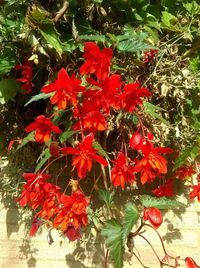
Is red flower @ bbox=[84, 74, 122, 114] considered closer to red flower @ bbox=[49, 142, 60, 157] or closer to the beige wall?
red flower @ bbox=[49, 142, 60, 157]

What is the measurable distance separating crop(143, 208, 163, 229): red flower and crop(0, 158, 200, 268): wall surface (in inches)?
13.6

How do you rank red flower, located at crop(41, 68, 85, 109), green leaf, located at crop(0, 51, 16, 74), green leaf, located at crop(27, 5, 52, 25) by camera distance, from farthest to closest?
green leaf, located at crop(0, 51, 16, 74), green leaf, located at crop(27, 5, 52, 25), red flower, located at crop(41, 68, 85, 109)

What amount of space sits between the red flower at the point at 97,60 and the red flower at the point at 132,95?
0.07m

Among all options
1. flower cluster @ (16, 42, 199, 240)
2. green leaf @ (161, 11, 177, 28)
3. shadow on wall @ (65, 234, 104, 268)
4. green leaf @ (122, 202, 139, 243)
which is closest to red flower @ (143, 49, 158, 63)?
green leaf @ (161, 11, 177, 28)

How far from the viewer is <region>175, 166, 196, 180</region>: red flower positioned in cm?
151

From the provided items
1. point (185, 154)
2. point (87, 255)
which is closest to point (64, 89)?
point (185, 154)

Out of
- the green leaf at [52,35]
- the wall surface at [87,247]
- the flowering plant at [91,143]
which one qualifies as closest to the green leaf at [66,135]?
the flowering plant at [91,143]

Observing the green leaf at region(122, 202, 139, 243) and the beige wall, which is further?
the beige wall

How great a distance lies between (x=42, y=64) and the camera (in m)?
1.42

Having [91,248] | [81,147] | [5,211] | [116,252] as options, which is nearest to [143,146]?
[81,147]

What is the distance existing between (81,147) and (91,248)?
542 millimetres

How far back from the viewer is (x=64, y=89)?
3.76ft

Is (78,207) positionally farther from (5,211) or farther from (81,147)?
(5,211)

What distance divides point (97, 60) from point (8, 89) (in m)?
0.37
